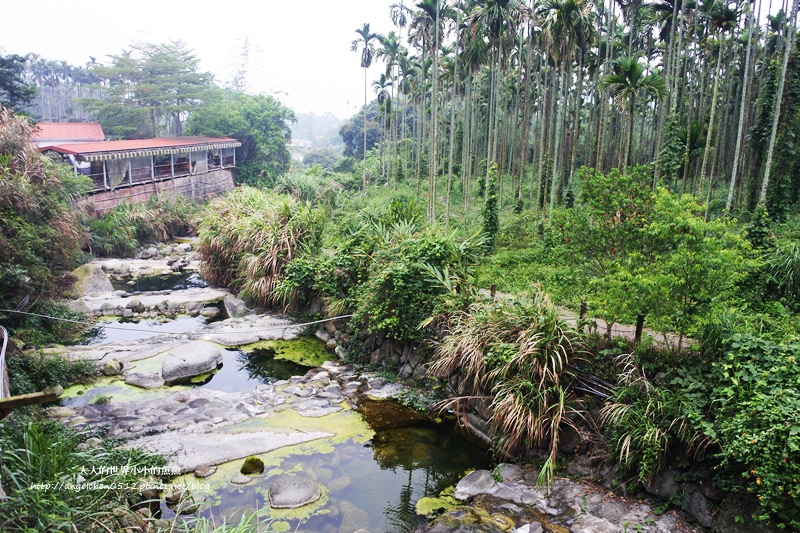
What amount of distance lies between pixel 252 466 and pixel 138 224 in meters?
16.9

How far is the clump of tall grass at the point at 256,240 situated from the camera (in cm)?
1337

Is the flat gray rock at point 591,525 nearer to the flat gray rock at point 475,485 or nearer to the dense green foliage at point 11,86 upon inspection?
the flat gray rock at point 475,485

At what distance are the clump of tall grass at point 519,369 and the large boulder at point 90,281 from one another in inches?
462

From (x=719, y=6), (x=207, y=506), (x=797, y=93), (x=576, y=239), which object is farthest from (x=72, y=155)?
(x=797, y=93)

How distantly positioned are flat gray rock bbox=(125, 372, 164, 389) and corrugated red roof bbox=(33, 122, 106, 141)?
24.6 meters

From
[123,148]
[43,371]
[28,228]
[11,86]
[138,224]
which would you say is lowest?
[43,371]

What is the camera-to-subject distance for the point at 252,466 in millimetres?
6816

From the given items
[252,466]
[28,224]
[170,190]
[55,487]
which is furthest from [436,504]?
[170,190]

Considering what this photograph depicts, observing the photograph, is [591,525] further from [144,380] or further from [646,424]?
[144,380]

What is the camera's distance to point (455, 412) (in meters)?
8.24

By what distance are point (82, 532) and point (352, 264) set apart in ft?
25.3

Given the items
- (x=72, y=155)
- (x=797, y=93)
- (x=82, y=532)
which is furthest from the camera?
(x=72, y=155)

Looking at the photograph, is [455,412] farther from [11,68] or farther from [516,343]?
[11,68]

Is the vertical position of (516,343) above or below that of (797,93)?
below
